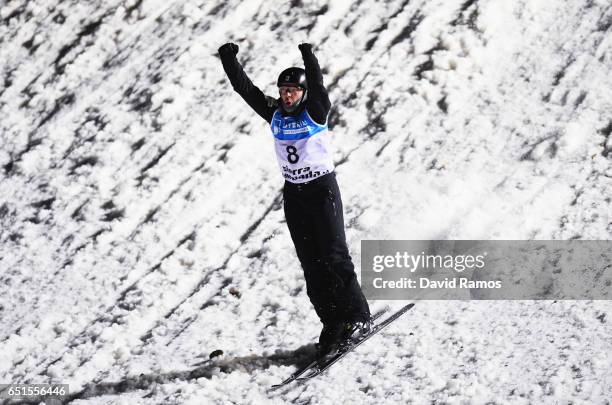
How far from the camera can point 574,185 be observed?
6367mm

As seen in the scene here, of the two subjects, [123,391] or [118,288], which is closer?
[123,391]

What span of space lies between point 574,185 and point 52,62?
7608 millimetres

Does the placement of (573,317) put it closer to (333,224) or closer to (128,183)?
(333,224)

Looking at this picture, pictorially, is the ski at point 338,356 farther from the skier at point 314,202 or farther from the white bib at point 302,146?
the white bib at point 302,146

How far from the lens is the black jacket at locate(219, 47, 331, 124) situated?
188 inches

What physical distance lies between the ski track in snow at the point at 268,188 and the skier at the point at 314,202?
33cm

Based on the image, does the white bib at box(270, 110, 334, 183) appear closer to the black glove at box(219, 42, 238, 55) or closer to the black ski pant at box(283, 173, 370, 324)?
the black ski pant at box(283, 173, 370, 324)

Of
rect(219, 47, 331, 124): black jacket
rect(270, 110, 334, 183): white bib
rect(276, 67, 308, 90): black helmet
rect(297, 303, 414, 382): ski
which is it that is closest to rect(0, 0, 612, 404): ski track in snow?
rect(297, 303, 414, 382): ski

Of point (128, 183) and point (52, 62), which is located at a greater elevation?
point (52, 62)

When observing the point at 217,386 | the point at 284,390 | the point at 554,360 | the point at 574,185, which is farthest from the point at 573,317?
the point at 217,386

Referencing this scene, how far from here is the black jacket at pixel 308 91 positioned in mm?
4767

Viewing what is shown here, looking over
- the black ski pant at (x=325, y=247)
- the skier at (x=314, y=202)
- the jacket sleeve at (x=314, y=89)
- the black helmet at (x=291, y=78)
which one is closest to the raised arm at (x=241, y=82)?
the skier at (x=314, y=202)

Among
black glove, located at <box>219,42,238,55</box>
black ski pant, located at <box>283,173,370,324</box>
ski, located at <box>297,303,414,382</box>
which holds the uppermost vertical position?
black glove, located at <box>219,42,238,55</box>

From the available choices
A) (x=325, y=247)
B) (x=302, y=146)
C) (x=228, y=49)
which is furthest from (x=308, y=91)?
(x=325, y=247)
